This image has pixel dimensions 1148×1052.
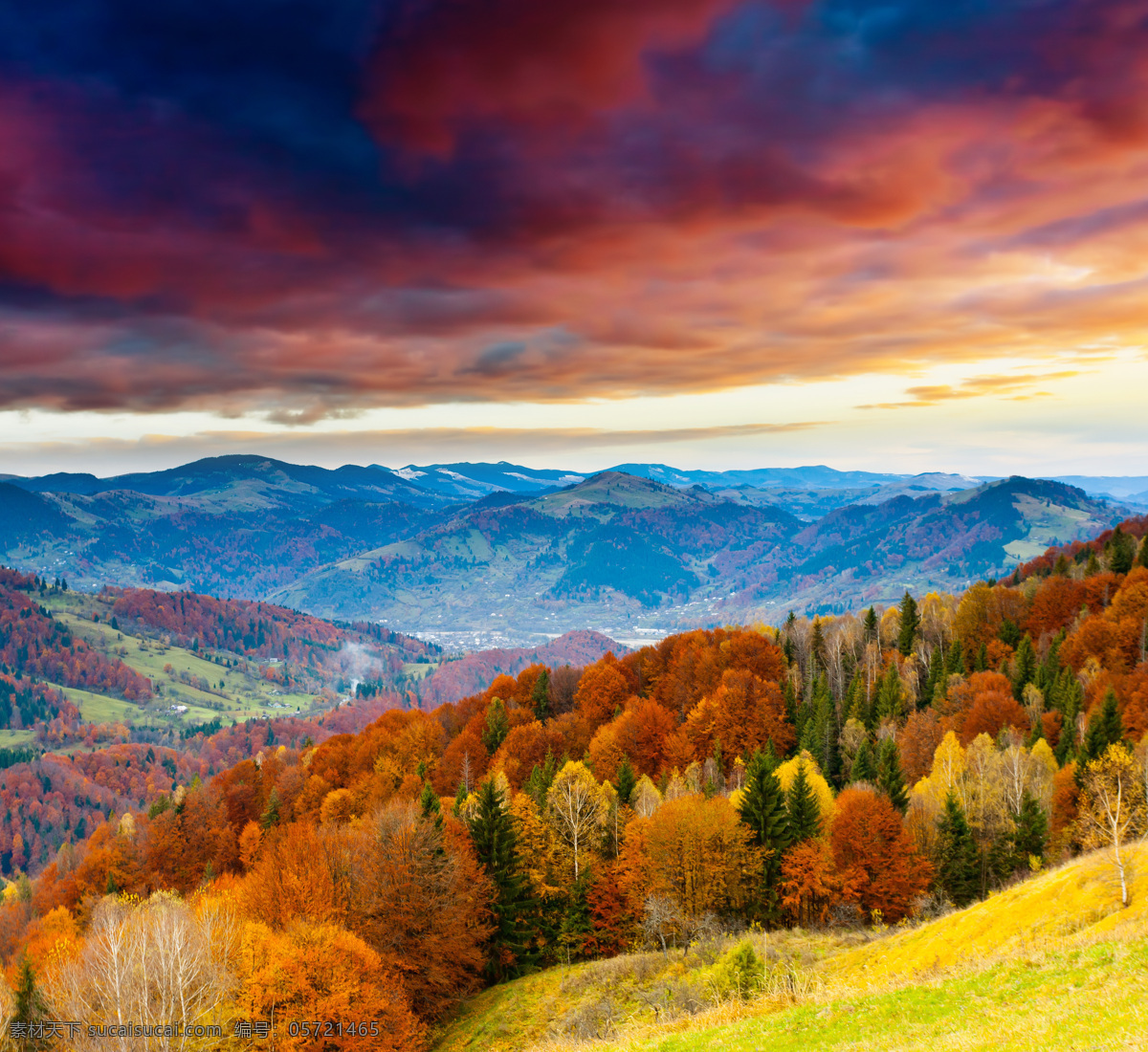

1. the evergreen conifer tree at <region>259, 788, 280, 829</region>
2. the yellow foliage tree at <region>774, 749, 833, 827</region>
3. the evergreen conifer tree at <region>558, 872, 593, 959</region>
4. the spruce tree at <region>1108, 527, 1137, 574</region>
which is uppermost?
the spruce tree at <region>1108, 527, 1137, 574</region>

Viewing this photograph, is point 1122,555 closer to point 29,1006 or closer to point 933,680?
point 933,680

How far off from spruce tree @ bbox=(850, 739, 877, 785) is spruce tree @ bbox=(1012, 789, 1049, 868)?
1858cm

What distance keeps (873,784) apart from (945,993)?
51.0m

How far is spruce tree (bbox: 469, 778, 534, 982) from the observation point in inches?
2452

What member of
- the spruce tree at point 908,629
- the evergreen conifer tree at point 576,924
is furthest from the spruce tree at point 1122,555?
the evergreen conifer tree at point 576,924

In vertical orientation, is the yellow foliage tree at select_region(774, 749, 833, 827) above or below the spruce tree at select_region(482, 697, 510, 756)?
above

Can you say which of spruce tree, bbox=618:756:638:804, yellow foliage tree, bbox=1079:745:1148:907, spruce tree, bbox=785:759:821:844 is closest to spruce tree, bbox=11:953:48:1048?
spruce tree, bbox=785:759:821:844

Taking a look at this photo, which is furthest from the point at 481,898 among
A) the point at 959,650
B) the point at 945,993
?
the point at 959,650

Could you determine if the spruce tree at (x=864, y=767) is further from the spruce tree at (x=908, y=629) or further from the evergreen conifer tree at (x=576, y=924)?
Result: the spruce tree at (x=908, y=629)

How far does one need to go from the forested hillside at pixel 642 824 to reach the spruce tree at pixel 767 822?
0.23 meters

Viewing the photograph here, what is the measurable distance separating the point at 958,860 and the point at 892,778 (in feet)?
42.9

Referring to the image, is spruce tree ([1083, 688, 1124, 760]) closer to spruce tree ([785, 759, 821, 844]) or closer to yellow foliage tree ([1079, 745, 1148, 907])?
yellow foliage tree ([1079, 745, 1148, 907])

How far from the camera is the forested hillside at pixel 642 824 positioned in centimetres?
4806

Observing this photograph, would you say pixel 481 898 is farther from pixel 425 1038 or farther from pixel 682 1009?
pixel 682 1009
